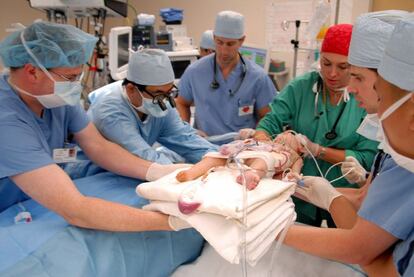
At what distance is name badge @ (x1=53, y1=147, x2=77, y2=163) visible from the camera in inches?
56.2

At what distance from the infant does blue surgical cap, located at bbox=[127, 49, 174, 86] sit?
0.46 m

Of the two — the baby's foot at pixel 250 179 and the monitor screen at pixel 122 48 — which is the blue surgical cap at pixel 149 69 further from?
the monitor screen at pixel 122 48

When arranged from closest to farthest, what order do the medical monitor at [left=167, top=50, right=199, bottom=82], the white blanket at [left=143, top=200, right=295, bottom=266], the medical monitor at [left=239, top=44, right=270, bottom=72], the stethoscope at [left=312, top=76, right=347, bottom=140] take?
1. the white blanket at [left=143, top=200, right=295, bottom=266]
2. the stethoscope at [left=312, top=76, right=347, bottom=140]
3. the medical monitor at [left=167, top=50, right=199, bottom=82]
4. the medical monitor at [left=239, top=44, right=270, bottom=72]

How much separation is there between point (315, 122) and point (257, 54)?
2.25 m

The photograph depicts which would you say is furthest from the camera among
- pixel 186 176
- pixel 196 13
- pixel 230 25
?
pixel 196 13

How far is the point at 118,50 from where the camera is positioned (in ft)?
8.89

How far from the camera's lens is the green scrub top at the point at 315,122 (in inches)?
66.1

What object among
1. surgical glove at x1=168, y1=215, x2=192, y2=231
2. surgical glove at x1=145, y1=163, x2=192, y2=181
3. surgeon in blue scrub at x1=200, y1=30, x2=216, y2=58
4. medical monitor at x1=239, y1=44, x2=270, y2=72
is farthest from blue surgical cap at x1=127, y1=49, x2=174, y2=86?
medical monitor at x1=239, y1=44, x2=270, y2=72

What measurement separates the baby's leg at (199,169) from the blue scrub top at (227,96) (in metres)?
1.08

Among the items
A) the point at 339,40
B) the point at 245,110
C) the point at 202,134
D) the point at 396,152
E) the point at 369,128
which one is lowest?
the point at 202,134

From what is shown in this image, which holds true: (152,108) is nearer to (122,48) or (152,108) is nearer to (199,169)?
(199,169)

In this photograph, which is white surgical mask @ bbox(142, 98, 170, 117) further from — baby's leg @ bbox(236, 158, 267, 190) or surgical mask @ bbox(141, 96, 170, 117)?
baby's leg @ bbox(236, 158, 267, 190)

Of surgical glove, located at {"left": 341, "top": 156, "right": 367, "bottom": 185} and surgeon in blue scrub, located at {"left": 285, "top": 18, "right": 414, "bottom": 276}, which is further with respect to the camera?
surgical glove, located at {"left": 341, "top": 156, "right": 367, "bottom": 185}

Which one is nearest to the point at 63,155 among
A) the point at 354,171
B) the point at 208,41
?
the point at 354,171
